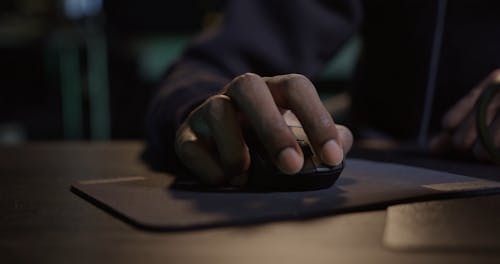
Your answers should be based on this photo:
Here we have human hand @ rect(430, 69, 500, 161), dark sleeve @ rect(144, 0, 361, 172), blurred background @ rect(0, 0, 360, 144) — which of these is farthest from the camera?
blurred background @ rect(0, 0, 360, 144)

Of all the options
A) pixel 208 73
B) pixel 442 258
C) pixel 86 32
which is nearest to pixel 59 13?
pixel 86 32

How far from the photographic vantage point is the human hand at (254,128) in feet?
1.65

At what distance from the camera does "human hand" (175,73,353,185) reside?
50 cm

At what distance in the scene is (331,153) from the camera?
0.50 meters

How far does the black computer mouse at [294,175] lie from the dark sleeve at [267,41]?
313 mm

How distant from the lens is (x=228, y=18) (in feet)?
3.27

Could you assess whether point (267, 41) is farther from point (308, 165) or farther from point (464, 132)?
point (308, 165)

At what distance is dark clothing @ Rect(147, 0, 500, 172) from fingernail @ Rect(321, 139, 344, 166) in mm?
325

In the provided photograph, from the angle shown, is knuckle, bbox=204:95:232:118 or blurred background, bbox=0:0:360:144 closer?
knuckle, bbox=204:95:232:118

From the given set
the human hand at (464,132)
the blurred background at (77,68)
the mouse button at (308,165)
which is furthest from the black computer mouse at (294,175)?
the blurred background at (77,68)

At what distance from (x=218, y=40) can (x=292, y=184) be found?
50 cm

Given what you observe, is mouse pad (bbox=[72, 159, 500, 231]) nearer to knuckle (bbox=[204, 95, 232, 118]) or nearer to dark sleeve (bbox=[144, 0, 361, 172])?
knuckle (bbox=[204, 95, 232, 118])

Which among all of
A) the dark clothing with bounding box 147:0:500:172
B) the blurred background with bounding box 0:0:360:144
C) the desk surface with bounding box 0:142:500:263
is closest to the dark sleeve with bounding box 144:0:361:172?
the dark clothing with bounding box 147:0:500:172

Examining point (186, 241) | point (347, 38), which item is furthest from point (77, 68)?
point (186, 241)
